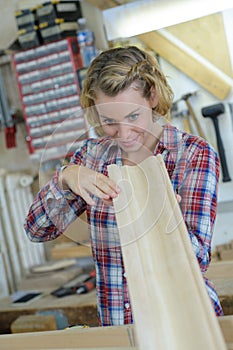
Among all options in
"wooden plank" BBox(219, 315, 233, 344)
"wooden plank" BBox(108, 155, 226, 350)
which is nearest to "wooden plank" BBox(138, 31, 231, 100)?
"wooden plank" BBox(108, 155, 226, 350)

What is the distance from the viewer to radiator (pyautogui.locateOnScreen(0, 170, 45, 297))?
2.87 metres

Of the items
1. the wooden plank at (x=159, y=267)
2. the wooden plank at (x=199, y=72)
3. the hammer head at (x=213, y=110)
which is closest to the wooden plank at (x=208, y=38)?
the wooden plank at (x=199, y=72)

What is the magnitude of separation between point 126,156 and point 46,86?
6.56 feet

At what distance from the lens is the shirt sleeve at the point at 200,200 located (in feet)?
2.59

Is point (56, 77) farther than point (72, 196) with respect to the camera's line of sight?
Yes

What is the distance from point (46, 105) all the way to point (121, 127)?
201 cm

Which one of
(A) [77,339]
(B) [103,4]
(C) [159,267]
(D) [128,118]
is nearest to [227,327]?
(C) [159,267]

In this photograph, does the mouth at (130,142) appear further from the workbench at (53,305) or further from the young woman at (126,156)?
the workbench at (53,305)

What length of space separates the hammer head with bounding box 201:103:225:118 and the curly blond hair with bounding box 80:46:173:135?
132 centimetres

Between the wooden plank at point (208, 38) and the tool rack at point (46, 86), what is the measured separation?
0.70 m

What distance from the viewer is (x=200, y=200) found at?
0.81 metres

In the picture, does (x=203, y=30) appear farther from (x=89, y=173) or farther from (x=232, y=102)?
(x=89, y=173)

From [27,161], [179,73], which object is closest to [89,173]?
[179,73]

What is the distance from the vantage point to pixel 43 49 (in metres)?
2.71
